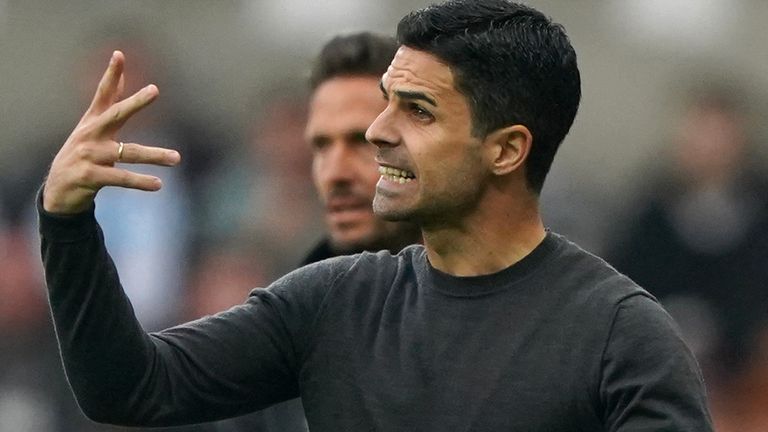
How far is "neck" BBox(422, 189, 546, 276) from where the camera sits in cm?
306

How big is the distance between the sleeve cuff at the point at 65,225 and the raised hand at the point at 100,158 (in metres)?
0.01

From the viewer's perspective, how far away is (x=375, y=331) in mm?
3053

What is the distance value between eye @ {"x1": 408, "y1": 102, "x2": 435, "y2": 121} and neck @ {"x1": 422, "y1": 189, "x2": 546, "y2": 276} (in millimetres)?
186

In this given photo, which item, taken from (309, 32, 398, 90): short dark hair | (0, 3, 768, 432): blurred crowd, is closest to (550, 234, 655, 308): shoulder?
(309, 32, 398, 90): short dark hair

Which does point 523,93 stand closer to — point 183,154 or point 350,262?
point 350,262

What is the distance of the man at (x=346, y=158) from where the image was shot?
3977 mm

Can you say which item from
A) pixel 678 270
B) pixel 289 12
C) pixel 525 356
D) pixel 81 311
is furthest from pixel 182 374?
pixel 289 12

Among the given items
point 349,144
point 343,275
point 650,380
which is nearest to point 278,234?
point 349,144

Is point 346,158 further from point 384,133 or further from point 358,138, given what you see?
point 384,133

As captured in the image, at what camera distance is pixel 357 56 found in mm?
4219

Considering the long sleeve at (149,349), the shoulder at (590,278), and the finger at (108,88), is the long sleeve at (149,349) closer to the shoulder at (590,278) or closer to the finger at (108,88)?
the finger at (108,88)

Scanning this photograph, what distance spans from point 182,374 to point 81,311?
25 cm

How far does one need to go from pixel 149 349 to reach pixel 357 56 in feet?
4.69

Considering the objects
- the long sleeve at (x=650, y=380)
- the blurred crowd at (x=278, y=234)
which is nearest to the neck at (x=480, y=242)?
the long sleeve at (x=650, y=380)
